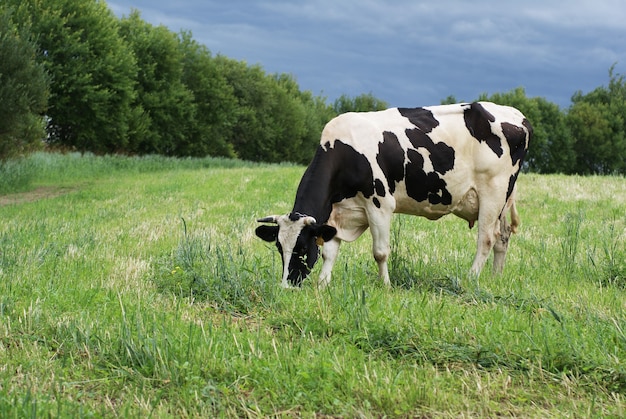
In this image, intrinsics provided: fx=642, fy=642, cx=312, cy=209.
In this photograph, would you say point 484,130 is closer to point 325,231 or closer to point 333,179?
point 333,179

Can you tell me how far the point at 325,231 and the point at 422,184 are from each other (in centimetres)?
160

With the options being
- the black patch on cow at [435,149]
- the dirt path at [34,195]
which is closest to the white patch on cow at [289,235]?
the black patch on cow at [435,149]

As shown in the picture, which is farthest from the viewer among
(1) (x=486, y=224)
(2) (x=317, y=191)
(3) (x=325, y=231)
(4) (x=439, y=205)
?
(1) (x=486, y=224)

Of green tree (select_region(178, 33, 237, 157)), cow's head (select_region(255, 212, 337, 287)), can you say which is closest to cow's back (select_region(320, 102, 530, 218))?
cow's head (select_region(255, 212, 337, 287))

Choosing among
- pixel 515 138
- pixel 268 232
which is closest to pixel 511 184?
pixel 515 138

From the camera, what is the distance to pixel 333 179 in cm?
750

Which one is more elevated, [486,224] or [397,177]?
[397,177]

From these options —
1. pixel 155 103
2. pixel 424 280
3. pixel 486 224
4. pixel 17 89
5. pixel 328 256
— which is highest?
pixel 155 103

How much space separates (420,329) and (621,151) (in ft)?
236

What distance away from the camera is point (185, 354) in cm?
454

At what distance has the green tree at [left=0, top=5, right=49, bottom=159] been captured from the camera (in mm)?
24984

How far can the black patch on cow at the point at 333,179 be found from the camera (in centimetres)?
729

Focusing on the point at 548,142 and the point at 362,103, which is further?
the point at 362,103

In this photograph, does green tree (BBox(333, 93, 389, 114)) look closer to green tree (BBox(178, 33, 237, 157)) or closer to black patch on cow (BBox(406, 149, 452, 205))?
green tree (BBox(178, 33, 237, 157))
